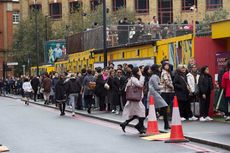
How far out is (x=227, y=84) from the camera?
14.7 m

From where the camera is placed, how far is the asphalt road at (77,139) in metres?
12.9

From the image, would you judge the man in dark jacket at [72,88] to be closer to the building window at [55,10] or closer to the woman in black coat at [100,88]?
the woman in black coat at [100,88]

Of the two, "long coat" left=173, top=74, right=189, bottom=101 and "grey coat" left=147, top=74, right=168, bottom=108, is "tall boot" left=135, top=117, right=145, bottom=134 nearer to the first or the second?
"grey coat" left=147, top=74, right=168, bottom=108

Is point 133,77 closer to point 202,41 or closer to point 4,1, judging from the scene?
point 202,41

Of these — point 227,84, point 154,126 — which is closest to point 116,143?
point 154,126

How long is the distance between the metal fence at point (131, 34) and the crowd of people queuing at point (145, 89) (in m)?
3.86

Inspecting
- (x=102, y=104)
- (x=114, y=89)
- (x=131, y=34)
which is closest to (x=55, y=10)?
(x=131, y=34)

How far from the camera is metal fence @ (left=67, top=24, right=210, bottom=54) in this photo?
94.7 ft

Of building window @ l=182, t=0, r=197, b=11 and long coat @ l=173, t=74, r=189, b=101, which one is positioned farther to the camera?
building window @ l=182, t=0, r=197, b=11

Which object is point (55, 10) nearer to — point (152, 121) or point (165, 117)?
point (165, 117)

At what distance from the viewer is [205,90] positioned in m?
18.1

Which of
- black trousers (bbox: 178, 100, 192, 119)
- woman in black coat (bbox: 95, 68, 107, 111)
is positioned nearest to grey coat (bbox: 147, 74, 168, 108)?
black trousers (bbox: 178, 100, 192, 119)

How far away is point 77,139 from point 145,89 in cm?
538

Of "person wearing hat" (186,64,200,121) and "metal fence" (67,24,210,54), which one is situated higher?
"metal fence" (67,24,210,54)
